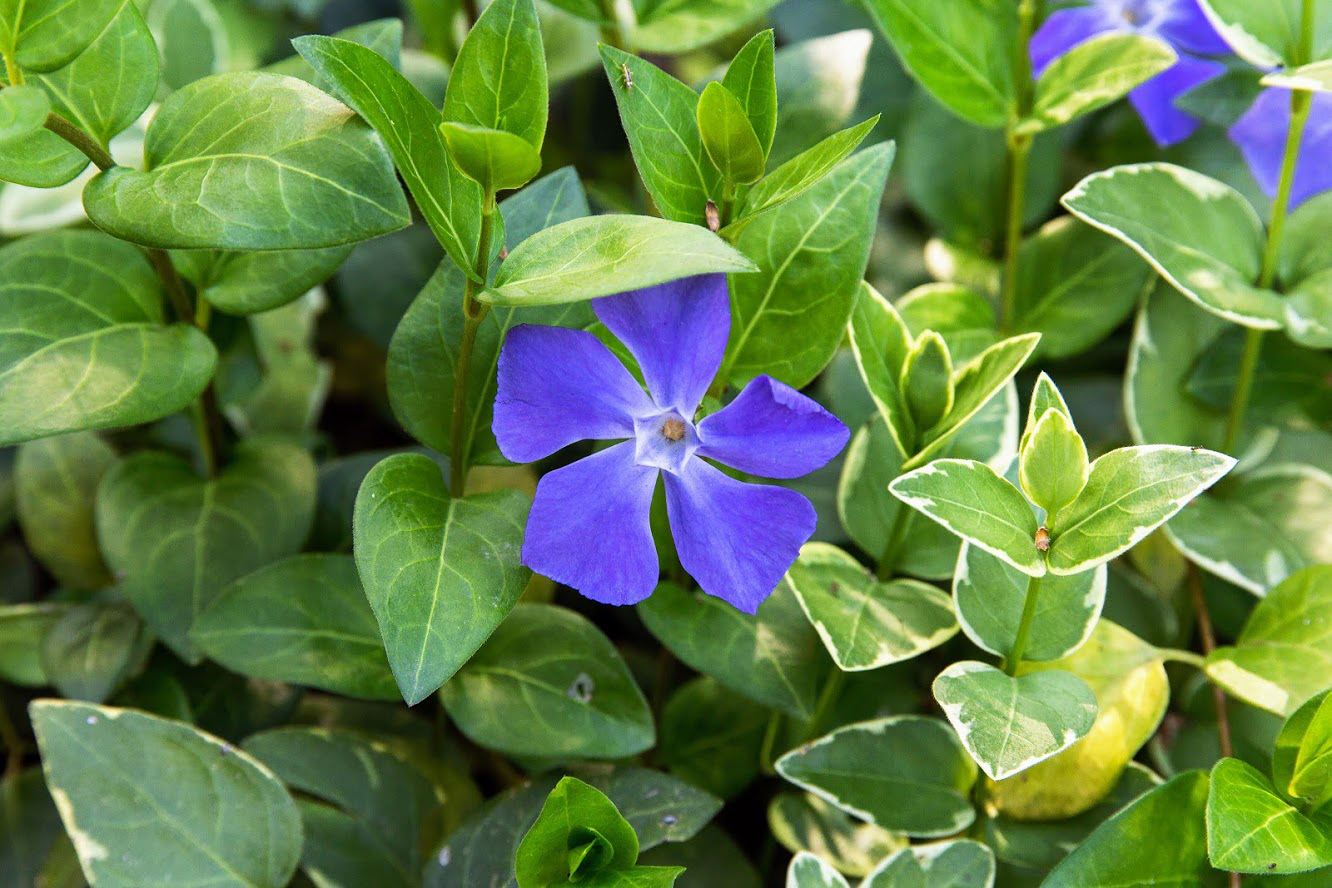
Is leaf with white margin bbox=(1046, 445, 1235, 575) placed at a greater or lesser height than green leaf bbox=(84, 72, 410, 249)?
lesser

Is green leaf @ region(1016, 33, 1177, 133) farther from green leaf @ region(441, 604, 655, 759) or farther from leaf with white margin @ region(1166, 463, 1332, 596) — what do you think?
green leaf @ region(441, 604, 655, 759)

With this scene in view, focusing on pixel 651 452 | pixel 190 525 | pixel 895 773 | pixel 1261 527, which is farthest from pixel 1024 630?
pixel 190 525

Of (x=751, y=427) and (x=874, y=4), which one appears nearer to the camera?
(x=751, y=427)

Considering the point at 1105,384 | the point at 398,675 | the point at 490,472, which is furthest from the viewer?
the point at 1105,384

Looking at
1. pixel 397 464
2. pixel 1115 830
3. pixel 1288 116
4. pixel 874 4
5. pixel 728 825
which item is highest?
pixel 874 4

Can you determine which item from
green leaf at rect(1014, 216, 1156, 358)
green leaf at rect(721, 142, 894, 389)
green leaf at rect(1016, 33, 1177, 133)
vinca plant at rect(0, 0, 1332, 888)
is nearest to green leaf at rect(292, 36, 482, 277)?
vinca plant at rect(0, 0, 1332, 888)

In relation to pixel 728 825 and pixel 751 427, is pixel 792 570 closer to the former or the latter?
pixel 751 427

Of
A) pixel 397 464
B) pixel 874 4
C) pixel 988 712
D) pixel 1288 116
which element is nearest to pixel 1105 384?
pixel 1288 116

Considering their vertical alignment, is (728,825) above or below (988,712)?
below
